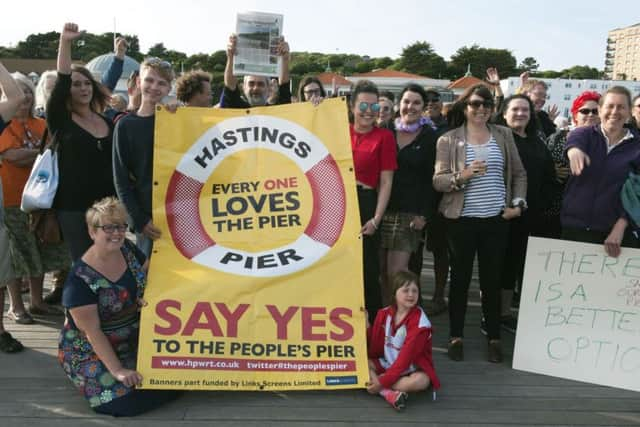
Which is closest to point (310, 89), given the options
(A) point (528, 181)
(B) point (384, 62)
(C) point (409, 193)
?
(C) point (409, 193)

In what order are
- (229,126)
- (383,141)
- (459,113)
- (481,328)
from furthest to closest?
1. (481,328)
2. (459,113)
3. (383,141)
4. (229,126)

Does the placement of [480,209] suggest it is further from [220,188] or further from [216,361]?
[216,361]

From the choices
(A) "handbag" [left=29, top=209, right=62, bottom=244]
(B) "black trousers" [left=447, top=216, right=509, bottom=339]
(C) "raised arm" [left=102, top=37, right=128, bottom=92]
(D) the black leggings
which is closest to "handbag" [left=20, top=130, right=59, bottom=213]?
(A) "handbag" [left=29, top=209, right=62, bottom=244]

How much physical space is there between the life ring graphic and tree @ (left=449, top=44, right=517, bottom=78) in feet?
336

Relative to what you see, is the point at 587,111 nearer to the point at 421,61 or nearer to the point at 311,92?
the point at 311,92

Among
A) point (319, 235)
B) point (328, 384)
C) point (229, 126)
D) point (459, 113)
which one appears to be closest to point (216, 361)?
point (328, 384)

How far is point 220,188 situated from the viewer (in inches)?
115

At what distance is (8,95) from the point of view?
2.82 meters

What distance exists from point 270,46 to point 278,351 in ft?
5.64

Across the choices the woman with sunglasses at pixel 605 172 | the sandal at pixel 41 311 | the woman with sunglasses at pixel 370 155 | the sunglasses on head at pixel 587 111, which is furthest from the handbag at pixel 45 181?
the sunglasses on head at pixel 587 111

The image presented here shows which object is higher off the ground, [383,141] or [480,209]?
[383,141]

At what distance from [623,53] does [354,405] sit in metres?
169

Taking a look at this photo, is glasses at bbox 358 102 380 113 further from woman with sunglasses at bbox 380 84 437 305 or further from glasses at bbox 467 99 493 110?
glasses at bbox 467 99 493 110

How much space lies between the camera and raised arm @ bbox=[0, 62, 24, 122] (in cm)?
281
